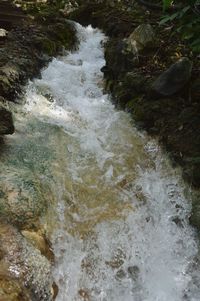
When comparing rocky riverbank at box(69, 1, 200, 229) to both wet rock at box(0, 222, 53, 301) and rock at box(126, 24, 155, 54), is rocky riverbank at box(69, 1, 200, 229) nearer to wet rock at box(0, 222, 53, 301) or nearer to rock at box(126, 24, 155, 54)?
rock at box(126, 24, 155, 54)

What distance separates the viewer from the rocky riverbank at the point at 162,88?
7.25m

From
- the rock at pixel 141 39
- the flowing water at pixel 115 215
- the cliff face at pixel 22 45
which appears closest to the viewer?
the flowing water at pixel 115 215

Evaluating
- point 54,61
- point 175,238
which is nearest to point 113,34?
point 54,61

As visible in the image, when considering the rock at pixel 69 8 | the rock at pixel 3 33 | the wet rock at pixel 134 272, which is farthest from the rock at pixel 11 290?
the rock at pixel 69 8

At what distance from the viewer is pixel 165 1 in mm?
4090

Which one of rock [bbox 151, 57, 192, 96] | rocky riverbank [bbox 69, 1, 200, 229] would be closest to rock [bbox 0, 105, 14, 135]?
rocky riverbank [bbox 69, 1, 200, 229]

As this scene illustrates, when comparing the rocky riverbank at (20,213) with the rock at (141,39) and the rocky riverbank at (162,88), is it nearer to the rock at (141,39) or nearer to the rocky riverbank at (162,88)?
the rocky riverbank at (162,88)

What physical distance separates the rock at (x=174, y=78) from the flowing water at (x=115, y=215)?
0.97m

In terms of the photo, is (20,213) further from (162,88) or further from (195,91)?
(195,91)

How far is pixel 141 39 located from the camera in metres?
10.4

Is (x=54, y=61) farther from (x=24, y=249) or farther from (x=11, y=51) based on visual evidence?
(x=24, y=249)

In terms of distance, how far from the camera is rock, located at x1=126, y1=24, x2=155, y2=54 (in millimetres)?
10117

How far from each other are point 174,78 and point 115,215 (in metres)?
3.24

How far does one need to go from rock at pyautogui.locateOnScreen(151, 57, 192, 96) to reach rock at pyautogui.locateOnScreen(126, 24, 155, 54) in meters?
2.05
